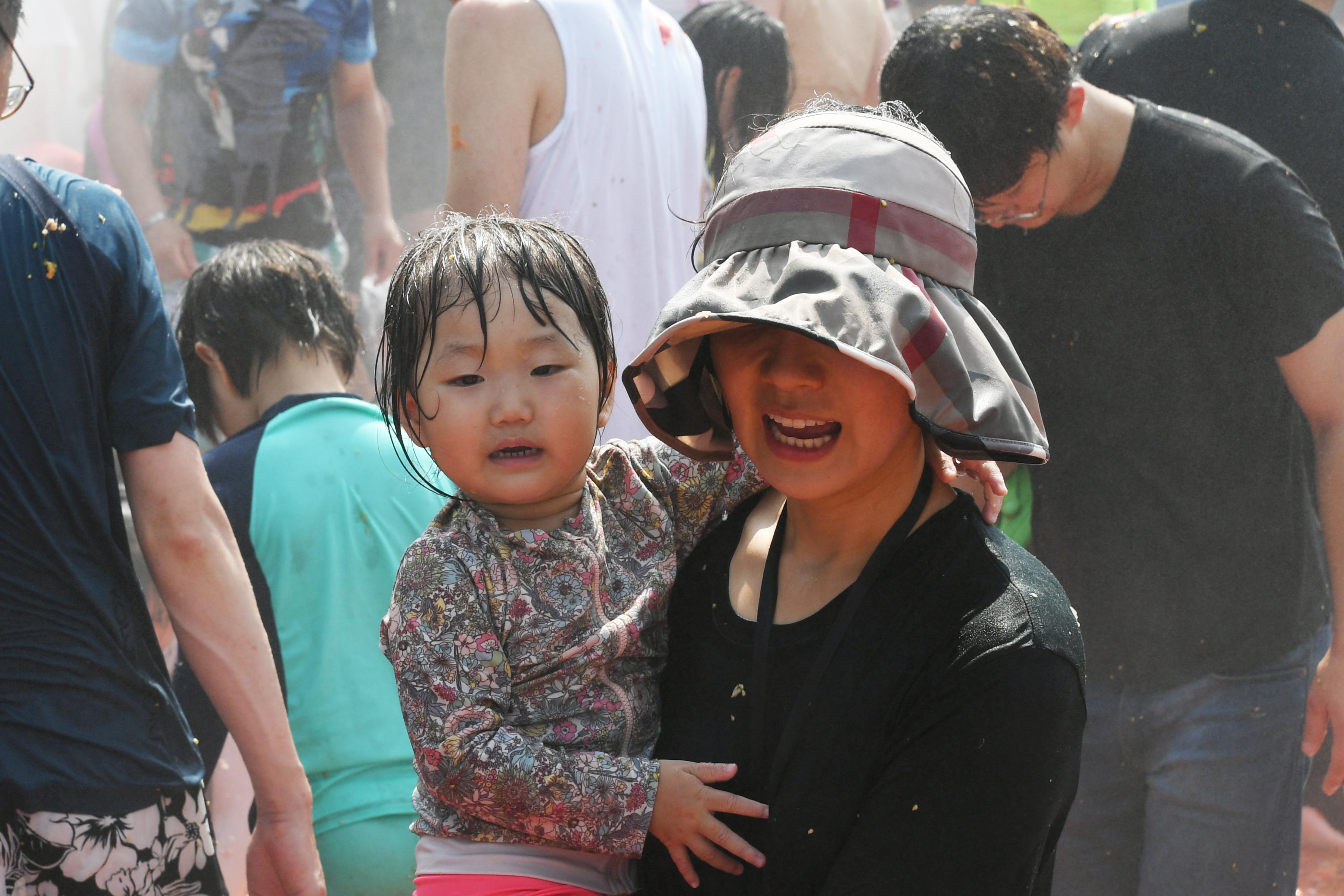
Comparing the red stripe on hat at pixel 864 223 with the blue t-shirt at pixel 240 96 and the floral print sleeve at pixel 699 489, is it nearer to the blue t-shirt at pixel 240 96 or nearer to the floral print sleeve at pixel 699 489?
the floral print sleeve at pixel 699 489

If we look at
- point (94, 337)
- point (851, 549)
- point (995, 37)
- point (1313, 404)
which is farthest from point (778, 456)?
point (1313, 404)

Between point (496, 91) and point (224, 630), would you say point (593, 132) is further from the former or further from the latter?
point (224, 630)

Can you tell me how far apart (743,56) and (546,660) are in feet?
9.43

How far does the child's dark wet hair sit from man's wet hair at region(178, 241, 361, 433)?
1195 mm

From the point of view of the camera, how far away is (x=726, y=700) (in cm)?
133

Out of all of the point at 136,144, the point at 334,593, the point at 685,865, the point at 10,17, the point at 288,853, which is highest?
the point at 10,17

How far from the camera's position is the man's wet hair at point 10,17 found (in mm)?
1565

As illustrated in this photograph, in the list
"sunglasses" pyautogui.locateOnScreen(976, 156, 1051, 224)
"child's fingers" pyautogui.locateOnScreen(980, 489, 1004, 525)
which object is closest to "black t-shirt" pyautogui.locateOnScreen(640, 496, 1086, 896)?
"child's fingers" pyautogui.locateOnScreen(980, 489, 1004, 525)

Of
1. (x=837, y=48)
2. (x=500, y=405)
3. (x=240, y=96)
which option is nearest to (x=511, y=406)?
(x=500, y=405)

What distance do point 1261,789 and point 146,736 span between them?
205 centimetres

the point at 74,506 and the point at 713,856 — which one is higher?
the point at 74,506

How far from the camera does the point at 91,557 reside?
1.66m

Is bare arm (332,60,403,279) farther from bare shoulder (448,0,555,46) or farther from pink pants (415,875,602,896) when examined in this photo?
pink pants (415,875,602,896)

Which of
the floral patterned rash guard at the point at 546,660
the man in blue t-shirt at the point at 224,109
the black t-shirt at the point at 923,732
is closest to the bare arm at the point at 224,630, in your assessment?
the floral patterned rash guard at the point at 546,660
